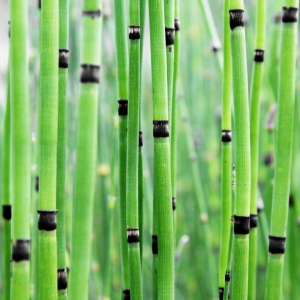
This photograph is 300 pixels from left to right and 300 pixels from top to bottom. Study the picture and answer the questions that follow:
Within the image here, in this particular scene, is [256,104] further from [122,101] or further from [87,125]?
[87,125]

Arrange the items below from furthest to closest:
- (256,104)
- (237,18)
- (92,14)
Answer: (256,104), (237,18), (92,14)

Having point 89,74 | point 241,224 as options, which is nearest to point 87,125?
point 89,74

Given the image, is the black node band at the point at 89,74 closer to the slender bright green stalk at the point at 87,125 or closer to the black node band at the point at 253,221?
the slender bright green stalk at the point at 87,125

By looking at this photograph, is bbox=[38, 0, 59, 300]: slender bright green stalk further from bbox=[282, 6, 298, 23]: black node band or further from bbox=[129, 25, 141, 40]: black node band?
bbox=[282, 6, 298, 23]: black node band

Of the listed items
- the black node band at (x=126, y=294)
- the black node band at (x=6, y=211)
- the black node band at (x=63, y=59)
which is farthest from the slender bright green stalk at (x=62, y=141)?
the black node band at (x=6, y=211)

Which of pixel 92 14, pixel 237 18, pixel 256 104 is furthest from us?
pixel 256 104

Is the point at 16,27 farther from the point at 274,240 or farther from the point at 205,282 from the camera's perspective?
the point at 205,282
